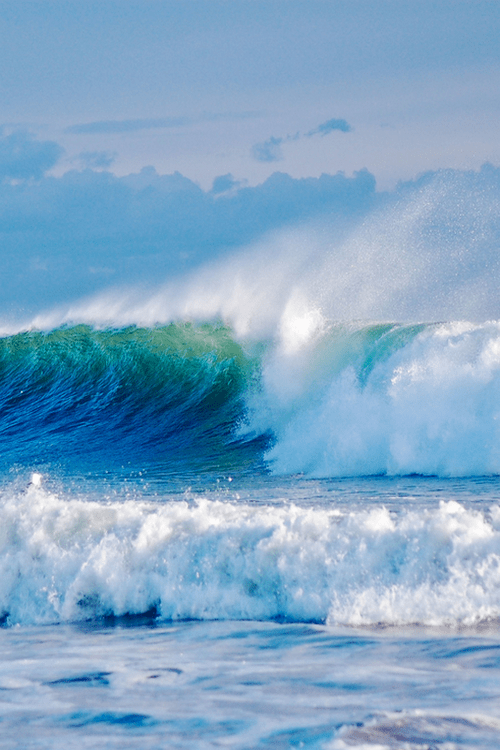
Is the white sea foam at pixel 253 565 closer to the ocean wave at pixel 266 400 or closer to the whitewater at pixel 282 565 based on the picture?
the whitewater at pixel 282 565

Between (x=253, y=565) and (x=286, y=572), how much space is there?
11.1 inches

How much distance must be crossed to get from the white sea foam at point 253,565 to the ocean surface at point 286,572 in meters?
0.02

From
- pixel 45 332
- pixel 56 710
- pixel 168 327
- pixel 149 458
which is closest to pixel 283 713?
pixel 56 710

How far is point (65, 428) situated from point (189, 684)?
11.7 m

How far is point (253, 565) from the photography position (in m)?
5.90

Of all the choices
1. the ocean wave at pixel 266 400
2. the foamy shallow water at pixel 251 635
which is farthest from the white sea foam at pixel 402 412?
the foamy shallow water at pixel 251 635

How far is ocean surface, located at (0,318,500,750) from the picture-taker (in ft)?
12.6

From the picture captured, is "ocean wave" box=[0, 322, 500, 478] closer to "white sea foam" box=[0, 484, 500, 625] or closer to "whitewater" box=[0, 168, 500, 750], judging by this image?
"whitewater" box=[0, 168, 500, 750]

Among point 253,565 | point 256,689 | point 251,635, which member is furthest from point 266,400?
point 256,689

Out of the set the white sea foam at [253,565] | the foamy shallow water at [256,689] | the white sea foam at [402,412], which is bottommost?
the foamy shallow water at [256,689]

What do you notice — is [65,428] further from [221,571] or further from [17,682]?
[17,682]

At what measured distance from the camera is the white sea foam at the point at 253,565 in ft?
17.5

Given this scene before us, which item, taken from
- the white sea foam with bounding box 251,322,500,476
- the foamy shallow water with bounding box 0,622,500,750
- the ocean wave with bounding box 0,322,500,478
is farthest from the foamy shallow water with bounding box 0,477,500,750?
the ocean wave with bounding box 0,322,500,478

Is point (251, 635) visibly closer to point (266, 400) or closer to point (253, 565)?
point (253, 565)
